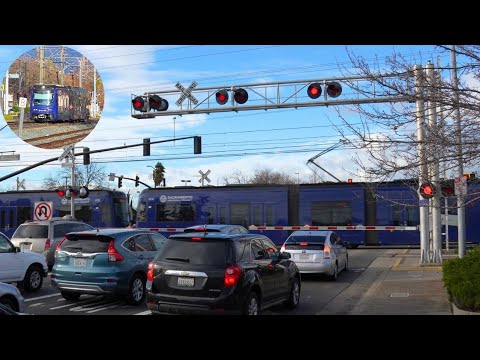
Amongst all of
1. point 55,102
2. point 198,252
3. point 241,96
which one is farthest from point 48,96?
point 198,252

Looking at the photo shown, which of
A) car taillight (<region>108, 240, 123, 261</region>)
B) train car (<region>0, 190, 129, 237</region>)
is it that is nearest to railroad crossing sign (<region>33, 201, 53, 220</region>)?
train car (<region>0, 190, 129, 237</region>)

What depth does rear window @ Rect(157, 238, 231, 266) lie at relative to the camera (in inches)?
351

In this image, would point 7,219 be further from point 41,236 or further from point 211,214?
point 41,236

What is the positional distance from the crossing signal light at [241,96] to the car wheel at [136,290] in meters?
9.34

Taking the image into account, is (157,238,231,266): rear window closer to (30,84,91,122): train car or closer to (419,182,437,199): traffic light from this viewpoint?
(419,182,437,199): traffic light

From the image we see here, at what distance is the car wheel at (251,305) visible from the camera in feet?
28.7

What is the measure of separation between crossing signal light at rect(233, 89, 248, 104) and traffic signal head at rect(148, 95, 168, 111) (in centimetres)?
273

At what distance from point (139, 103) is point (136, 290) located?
1009 centimetres

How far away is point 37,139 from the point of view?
25094 millimetres

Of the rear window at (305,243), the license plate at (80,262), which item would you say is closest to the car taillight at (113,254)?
the license plate at (80,262)

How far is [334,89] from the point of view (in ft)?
60.2
